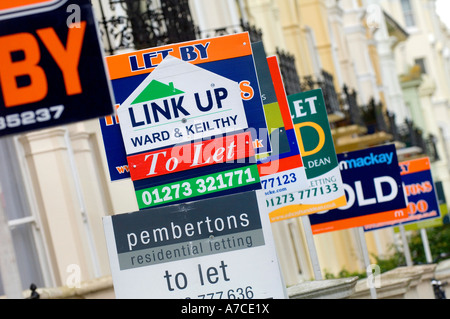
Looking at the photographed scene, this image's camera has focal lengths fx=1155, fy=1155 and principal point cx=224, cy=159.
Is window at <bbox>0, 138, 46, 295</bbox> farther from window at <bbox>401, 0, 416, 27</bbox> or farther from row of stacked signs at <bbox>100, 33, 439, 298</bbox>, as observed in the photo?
window at <bbox>401, 0, 416, 27</bbox>

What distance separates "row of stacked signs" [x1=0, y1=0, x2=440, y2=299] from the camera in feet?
15.4

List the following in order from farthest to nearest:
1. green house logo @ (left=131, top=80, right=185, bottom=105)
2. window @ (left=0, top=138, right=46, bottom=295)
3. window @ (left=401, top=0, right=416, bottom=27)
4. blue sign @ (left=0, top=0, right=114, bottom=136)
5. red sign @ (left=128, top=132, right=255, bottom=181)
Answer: window @ (left=401, top=0, right=416, bottom=27)
window @ (left=0, top=138, right=46, bottom=295)
green house logo @ (left=131, top=80, right=185, bottom=105)
red sign @ (left=128, top=132, right=255, bottom=181)
blue sign @ (left=0, top=0, right=114, bottom=136)

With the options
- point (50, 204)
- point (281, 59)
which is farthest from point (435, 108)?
point (50, 204)

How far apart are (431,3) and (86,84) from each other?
237ft

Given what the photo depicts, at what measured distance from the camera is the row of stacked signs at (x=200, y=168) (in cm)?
677

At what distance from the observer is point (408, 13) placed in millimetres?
72938

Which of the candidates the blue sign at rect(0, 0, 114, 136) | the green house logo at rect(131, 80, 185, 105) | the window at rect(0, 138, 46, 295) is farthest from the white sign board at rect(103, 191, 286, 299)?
the window at rect(0, 138, 46, 295)

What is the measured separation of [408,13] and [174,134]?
219ft

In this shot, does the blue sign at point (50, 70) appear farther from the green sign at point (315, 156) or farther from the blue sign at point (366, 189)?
the blue sign at point (366, 189)

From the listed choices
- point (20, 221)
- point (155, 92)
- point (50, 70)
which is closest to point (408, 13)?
point (20, 221)

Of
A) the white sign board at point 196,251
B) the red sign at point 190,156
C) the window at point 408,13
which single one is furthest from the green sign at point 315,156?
the window at point 408,13

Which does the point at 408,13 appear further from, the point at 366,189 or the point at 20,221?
the point at 20,221

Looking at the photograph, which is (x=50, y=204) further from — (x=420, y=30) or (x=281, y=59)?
(x=420, y=30)

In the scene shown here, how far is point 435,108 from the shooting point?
74.3 meters
